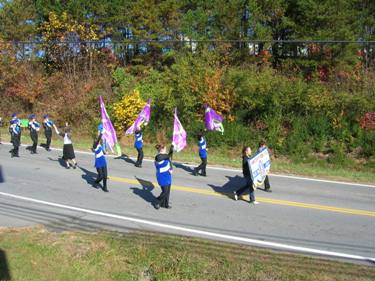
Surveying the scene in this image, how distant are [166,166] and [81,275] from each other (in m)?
4.42

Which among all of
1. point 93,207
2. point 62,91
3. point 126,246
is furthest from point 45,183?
point 62,91

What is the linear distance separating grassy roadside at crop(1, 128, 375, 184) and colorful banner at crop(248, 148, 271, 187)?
13.0 ft

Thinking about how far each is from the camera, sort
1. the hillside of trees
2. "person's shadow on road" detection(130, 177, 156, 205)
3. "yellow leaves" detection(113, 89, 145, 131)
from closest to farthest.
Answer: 1. "person's shadow on road" detection(130, 177, 156, 205)
2. the hillside of trees
3. "yellow leaves" detection(113, 89, 145, 131)

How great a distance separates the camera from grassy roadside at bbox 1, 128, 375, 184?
17.4m

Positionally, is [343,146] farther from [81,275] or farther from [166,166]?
[81,275]

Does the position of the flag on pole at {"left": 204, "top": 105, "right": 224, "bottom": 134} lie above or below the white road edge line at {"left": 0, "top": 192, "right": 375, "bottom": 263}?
above

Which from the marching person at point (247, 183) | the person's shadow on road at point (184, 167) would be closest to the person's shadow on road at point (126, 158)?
the person's shadow on road at point (184, 167)

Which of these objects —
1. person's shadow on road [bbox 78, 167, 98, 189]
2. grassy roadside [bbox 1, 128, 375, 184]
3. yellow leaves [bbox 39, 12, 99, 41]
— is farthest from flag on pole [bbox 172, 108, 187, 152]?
yellow leaves [bbox 39, 12, 99, 41]

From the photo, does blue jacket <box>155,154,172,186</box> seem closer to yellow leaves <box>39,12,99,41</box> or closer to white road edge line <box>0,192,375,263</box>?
white road edge line <box>0,192,375,263</box>

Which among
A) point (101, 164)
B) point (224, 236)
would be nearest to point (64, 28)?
point (101, 164)

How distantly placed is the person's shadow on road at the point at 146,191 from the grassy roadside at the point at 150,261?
3448 millimetres

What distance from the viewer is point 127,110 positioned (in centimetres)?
2495

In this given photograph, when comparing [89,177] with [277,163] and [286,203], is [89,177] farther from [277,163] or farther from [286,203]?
[277,163]

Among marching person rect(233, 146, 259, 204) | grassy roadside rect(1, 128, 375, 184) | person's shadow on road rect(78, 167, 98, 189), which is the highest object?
marching person rect(233, 146, 259, 204)
